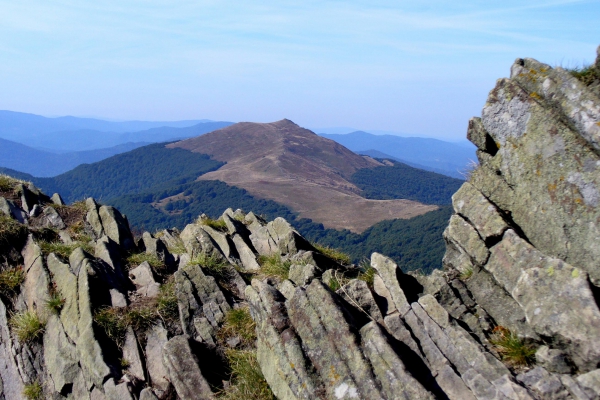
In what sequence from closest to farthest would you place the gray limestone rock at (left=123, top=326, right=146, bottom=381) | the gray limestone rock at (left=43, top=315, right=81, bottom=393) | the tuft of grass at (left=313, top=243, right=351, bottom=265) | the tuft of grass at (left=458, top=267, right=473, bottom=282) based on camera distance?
the tuft of grass at (left=458, top=267, right=473, bottom=282), the gray limestone rock at (left=123, top=326, right=146, bottom=381), the gray limestone rock at (left=43, top=315, right=81, bottom=393), the tuft of grass at (left=313, top=243, right=351, bottom=265)

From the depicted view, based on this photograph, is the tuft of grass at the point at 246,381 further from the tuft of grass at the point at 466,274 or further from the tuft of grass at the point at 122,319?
the tuft of grass at the point at 466,274

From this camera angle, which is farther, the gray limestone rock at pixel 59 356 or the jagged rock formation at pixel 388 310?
the gray limestone rock at pixel 59 356

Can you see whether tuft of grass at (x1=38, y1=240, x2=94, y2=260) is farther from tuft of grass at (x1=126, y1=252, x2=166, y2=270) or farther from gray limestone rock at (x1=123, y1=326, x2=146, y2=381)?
gray limestone rock at (x1=123, y1=326, x2=146, y2=381)

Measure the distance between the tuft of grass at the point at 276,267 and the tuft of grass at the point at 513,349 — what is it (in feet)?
19.0

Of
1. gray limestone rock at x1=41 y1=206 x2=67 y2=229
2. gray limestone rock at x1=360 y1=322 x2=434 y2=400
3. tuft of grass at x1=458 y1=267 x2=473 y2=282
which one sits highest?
tuft of grass at x1=458 y1=267 x2=473 y2=282

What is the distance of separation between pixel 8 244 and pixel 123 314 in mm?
5669

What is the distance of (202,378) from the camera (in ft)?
30.0

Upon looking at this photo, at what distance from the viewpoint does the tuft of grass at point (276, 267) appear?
12441 mm

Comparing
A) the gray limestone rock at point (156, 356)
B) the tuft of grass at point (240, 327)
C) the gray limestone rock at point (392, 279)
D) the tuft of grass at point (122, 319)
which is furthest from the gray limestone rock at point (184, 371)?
the gray limestone rock at point (392, 279)

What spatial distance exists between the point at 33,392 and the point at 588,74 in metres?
14.3

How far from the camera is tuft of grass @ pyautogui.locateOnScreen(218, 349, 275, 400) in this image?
330 inches

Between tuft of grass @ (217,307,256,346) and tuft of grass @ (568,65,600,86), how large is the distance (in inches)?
351

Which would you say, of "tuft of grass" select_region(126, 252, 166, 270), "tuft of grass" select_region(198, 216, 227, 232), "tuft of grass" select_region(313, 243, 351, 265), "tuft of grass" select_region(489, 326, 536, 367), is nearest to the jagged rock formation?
"tuft of grass" select_region(489, 326, 536, 367)

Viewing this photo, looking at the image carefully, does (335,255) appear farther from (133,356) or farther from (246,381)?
(133,356)
